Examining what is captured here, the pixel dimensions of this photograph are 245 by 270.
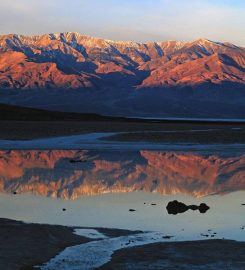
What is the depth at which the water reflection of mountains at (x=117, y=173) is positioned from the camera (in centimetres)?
2269

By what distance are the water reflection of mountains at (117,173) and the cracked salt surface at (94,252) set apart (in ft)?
22.8

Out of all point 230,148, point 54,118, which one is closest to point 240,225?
point 230,148

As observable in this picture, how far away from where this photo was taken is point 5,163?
32812 millimetres

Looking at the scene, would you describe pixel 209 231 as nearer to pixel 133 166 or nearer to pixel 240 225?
pixel 240 225

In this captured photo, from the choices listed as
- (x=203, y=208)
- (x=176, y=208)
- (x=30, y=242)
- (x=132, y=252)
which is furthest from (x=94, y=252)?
(x=203, y=208)

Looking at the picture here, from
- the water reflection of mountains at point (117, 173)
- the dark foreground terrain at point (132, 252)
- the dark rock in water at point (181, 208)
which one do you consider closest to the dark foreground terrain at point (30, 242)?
the dark foreground terrain at point (132, 252)

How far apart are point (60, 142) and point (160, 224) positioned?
37.8 meters

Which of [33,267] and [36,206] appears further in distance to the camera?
[36,206]

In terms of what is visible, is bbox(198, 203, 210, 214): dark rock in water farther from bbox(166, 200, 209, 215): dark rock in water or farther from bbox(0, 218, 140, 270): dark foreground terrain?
bbox(0, 218, 140, 270): dark foreground terrain

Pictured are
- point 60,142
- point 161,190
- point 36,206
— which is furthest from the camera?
point 60,142

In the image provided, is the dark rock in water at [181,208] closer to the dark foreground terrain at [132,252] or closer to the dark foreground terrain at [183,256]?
the dark foreground terrain at [132,252]

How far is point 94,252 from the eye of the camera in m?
12.4

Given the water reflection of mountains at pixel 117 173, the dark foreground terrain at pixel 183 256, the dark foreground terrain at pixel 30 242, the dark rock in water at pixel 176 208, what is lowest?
the water reflection of mountains at pixel 117 173

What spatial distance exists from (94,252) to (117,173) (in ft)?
51.7
